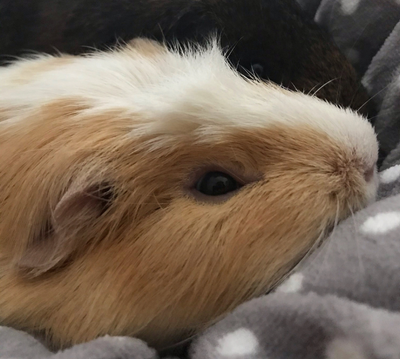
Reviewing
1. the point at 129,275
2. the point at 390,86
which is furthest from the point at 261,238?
the point at 390,86

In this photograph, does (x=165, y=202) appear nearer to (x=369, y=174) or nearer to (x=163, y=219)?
(x=163, y=219)

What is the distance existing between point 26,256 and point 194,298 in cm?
29

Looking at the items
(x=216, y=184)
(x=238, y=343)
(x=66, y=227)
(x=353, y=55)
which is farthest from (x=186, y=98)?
(x=353, y=55)

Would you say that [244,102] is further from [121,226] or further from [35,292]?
[35,292]

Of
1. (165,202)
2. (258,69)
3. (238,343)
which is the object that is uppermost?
(258,69)

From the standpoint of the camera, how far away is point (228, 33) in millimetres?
1420

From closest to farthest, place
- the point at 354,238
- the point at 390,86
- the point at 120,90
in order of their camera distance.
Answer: the point at 354,238
the point at 120,90
the point at 390,86

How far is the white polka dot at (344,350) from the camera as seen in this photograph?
0.66 m

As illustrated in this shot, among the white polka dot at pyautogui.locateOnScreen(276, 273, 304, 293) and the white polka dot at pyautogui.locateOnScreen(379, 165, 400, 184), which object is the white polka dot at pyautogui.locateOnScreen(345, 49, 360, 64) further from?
the white polka dot at pyautogui.locateOnScreen(276, 273, 304, 293)

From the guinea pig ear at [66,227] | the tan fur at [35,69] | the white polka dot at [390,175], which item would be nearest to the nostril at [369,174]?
the white polka dot at [390,175]

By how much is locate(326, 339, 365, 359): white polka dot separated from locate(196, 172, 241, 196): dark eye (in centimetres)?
29

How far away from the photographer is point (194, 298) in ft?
2.72

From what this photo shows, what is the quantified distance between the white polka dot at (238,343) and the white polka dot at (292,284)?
3.4 inches

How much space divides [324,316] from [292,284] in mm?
109
